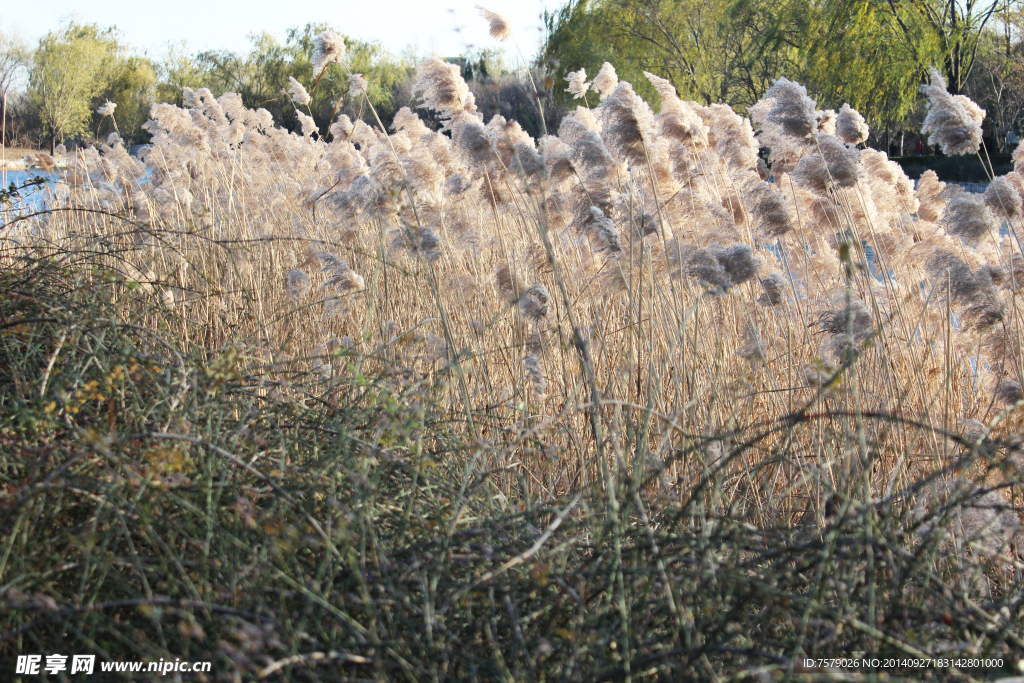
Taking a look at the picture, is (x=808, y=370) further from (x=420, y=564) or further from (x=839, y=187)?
(x=420, y=564)

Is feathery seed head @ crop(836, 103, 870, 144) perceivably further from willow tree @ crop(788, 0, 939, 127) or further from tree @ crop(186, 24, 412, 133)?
tree @ crop(186, 24, 412, 133)

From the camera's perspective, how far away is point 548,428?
2.52 meters

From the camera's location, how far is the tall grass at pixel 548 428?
4.24ft

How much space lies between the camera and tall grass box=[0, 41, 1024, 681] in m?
1.29

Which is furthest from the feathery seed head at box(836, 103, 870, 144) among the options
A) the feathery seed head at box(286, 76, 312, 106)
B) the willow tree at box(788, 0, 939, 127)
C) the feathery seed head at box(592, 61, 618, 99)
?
the willow tree at box(788, 0, 939, 127)

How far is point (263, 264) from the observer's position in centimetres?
446

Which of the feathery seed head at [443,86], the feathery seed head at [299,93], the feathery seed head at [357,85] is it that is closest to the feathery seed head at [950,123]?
the feathery seed head at [443,86]

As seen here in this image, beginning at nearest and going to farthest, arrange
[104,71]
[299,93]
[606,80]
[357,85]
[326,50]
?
[326,50], [357,85], [606,80], [299,93], [104,71]

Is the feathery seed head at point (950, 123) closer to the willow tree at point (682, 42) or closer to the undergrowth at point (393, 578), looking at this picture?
the undergrowth at point (393, 578)

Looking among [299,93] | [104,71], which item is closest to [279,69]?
[104,71]

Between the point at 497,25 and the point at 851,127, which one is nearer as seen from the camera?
the point at 497,25

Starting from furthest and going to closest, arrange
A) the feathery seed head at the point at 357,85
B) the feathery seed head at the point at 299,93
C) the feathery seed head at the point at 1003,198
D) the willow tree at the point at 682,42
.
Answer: the willow tree at the point at 682,42
the feathery seed head at the point at 299,93
the feathery seed head at the point at 357,85
the feathery seed head at the point at 1003,198

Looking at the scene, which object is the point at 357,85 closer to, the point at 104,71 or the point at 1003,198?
the point at 1003,198

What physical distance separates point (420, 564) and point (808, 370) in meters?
1.86
